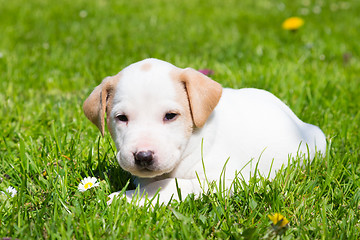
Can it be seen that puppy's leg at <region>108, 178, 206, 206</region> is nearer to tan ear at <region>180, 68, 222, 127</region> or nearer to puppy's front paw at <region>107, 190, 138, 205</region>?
puppy's front paw at <region>107, 190, 138, 205</region>

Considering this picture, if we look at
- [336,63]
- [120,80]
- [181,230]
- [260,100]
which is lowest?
[336,63]

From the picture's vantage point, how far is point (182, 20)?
8.45 meters

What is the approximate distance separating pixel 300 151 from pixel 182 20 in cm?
554

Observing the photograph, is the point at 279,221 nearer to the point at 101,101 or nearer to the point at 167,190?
the point at 167,190

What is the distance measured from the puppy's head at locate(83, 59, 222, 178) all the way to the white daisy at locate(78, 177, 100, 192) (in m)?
0.33

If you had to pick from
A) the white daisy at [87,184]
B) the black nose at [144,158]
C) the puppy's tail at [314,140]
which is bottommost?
the puppy's tail at [314,140]

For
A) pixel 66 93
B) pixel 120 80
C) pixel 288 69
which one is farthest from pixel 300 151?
pixel 66 93

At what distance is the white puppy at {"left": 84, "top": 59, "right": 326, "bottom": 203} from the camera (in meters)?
2.71

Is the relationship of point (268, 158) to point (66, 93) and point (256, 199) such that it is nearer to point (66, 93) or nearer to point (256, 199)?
point (256, 199)

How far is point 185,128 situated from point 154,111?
245 millimetres

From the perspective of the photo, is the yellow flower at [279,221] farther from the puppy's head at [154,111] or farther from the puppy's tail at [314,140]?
the puppy's tail at [314,140]

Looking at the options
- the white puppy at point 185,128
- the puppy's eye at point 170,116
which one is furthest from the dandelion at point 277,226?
the puppy's eye at point 170,116

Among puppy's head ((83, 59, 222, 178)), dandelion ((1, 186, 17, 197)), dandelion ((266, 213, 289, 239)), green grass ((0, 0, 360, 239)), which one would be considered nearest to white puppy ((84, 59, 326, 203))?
puppy's head ((83, 59, 222, 178))

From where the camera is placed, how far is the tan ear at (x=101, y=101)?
2.96 metres
